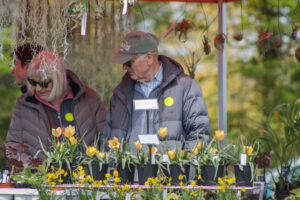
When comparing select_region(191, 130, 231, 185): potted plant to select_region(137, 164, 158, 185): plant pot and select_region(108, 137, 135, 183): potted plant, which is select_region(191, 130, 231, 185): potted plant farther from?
select_region(108, 137, 135, 183): potted plant

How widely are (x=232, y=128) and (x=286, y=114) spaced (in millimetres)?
5302

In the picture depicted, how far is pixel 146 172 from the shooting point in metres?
2.74

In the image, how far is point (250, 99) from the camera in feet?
31.3

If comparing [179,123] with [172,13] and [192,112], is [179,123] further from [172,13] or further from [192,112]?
[172,13]

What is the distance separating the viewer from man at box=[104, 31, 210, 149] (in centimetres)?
325

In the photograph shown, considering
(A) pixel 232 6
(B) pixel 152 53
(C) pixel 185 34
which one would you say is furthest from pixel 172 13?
(B) pixel 152 53

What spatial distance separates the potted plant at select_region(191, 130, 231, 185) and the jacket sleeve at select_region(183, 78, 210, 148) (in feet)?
1.29

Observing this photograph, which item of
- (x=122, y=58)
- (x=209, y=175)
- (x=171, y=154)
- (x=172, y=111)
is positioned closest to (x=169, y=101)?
(x=172, y=111)

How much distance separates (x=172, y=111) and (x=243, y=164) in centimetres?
72

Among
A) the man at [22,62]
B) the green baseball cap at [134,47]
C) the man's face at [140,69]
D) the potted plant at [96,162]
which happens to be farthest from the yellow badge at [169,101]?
the man at [22,62]

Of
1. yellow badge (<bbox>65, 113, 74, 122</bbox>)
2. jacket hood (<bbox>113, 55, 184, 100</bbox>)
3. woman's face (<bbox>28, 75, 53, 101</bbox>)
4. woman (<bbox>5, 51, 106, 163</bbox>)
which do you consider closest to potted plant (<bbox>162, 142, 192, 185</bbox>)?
jacket hood (<bbox>113, 55, 184, 100</bbox>)

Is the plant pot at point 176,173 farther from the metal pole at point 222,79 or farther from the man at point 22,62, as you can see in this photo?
the metal pole at point 222,79

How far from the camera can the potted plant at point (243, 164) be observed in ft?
8.80

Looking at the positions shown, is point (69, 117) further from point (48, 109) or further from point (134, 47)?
point (134, 47)
